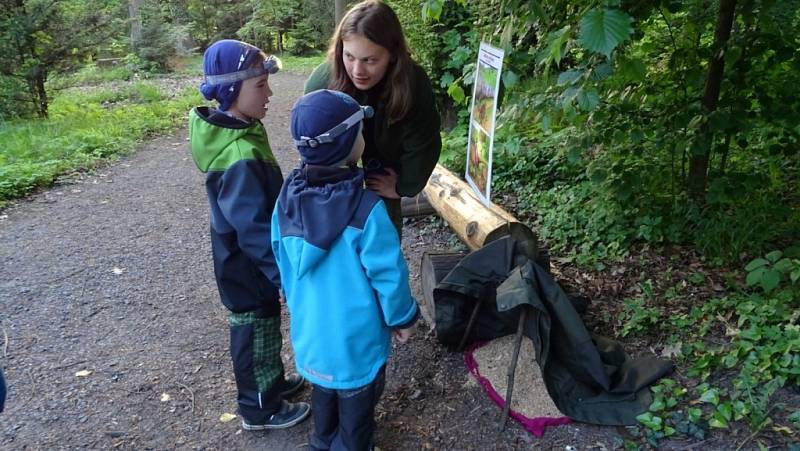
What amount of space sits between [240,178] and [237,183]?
0.9 inches

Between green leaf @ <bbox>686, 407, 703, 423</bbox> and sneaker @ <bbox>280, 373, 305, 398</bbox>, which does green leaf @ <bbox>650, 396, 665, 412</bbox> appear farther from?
sneaker @ <bbox>280, 373, 305, 398</bbox>

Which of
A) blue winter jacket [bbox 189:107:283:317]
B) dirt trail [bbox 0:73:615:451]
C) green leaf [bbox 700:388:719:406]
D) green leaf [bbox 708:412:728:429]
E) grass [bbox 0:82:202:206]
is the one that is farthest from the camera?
grass [bbox 0:82:202:206]

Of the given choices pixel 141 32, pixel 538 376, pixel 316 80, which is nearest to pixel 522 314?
pixel 538 376

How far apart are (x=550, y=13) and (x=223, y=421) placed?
2.80 m

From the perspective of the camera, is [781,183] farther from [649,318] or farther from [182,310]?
[182,310]

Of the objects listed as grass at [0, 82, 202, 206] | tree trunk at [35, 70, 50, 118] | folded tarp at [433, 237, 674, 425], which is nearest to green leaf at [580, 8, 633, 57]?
folded tarp at [433, 237, 674, 425]

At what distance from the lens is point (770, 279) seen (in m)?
2.76

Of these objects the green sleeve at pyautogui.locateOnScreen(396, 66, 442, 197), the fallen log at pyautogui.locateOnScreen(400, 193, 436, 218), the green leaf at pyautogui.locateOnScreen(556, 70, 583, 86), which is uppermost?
the green leaf at pyautogui.locateOnScreen(556, 70, 583, 86)

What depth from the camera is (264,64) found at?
7.93 ft

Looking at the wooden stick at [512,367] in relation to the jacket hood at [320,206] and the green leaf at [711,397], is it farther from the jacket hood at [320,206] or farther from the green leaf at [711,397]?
the jacket hood at [320,206]

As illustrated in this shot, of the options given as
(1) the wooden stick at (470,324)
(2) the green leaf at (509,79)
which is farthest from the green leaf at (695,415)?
(2) the green leaf at (509,79)

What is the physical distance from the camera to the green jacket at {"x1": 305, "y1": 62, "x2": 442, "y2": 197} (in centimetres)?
278

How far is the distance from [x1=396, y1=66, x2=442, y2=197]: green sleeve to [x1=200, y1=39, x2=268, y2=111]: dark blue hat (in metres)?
0.81

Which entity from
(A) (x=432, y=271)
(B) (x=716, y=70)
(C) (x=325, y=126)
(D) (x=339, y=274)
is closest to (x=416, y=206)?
(A) (x=432, y=271)
